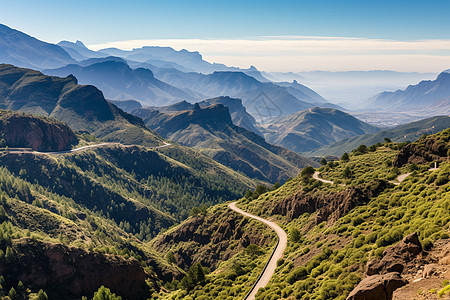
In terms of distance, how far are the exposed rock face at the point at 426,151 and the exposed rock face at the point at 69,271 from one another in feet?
265

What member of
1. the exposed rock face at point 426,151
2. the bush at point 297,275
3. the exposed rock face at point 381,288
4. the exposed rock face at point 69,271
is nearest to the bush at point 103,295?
the exposed rock face at point 69,271

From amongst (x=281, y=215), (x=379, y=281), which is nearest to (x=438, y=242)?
(x=379, y=281)

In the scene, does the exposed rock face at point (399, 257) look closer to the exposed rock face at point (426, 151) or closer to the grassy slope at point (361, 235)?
the grassy slope at point (361, 235)

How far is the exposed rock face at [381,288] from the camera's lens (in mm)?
26078

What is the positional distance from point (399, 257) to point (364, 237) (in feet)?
47.3

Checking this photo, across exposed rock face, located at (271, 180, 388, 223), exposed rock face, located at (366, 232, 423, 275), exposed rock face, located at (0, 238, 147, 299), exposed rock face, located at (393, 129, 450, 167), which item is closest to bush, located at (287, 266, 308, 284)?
exposed rock face, located at (366, 232, 423, 275)

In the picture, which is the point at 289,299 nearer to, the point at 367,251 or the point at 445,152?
the point at 367,251

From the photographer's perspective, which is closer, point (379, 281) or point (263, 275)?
point (379, 281)

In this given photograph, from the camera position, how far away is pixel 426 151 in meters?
69.9

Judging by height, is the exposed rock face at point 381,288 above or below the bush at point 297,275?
above

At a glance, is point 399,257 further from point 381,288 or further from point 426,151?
point 426,151

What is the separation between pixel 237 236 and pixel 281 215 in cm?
1781

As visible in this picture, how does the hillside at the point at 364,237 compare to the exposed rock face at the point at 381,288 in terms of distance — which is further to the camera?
the hillside at the point at 364,237

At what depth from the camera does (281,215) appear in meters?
97.4
